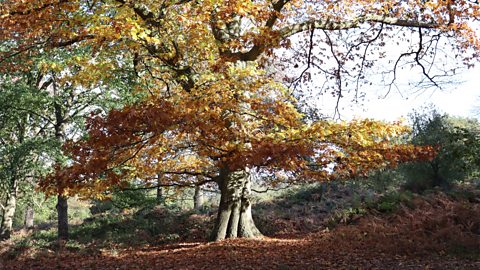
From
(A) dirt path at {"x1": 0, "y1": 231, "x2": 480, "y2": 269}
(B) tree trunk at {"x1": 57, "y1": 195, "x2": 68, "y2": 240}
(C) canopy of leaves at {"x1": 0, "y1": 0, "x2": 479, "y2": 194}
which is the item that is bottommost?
(A) dirt path at {"x1": 0, "y1": 231, "x2": 480, "y2": 269}

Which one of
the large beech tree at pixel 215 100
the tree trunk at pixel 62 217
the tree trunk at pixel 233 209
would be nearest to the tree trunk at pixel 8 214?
the tree trunk at pixel 62 217

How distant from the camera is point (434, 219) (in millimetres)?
8703

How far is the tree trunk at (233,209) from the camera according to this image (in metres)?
10.3

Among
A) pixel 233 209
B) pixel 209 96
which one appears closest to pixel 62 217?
pixel 233 209

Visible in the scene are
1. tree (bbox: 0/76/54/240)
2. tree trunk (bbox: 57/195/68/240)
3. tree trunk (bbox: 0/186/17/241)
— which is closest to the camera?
tree (bbox: 0/76/54/240)

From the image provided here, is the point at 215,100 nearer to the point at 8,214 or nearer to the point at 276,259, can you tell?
the point at 276,259

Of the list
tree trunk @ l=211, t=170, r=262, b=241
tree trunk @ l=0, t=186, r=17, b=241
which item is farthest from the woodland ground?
tree trunk @ l=0, t=186, r=17, b=241

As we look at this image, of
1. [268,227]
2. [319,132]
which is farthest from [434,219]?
[268,227]

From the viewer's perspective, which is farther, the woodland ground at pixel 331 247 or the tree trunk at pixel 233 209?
the tree trunk at pixel 233 209

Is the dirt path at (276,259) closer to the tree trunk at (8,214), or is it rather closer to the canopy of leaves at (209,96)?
the canopy of leaves at (209,96)

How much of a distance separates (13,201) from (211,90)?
477 inches

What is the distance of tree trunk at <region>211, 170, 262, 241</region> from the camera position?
10.3 metres

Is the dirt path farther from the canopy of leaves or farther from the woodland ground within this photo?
the canopy of leaves

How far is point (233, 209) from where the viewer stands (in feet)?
34.1
